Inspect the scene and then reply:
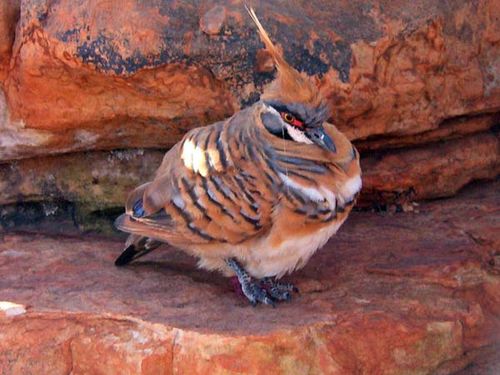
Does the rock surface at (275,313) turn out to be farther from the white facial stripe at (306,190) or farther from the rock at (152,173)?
the white facial stripe at (306,190)

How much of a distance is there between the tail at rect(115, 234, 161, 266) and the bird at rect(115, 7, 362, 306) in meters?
0.18

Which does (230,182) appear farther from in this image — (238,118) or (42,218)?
(42,218)

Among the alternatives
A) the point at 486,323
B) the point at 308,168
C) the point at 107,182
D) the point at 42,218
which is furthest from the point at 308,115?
the point at 42,218

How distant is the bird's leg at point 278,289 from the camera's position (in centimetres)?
424

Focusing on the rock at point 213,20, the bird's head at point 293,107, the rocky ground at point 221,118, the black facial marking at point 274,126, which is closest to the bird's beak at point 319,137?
the bird's head at point 293,107

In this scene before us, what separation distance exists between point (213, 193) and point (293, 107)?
1.98 ft

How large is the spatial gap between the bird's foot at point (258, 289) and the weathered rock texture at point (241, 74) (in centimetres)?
99

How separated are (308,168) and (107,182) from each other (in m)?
1.67

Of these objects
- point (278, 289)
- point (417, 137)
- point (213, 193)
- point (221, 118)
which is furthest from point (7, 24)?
point (417, 137)

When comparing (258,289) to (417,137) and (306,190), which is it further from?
(417,137)

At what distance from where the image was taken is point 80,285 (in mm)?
4371

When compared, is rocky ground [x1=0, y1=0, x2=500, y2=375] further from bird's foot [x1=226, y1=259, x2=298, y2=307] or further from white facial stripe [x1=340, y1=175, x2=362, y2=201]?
white facial stripe [x1=340, y1=175, x2=362, y2=201]

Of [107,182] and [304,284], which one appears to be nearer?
[304,284]

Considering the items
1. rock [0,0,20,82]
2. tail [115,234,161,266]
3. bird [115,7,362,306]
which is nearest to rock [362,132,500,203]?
bird [115,7,362,306]
